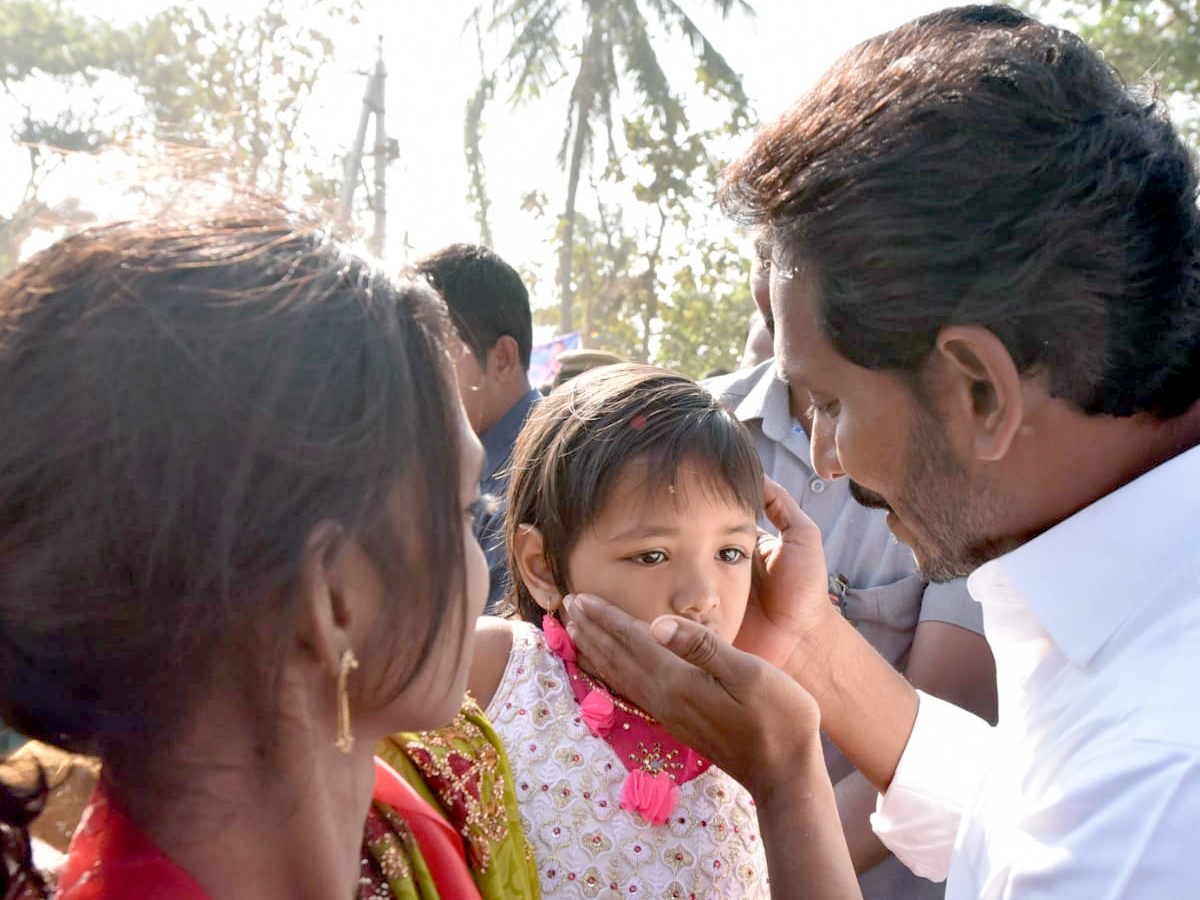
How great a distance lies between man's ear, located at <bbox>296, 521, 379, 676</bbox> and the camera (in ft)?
3.99

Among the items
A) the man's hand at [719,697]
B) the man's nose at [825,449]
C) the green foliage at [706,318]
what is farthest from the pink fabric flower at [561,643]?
the green foliage at [706,318]

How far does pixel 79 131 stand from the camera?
891 inches

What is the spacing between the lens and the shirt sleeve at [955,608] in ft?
9.35

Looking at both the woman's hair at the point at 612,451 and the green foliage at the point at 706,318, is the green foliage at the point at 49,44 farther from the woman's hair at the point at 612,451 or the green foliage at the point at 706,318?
the woman's hair at the point at 612,451

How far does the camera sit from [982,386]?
185 centimetres

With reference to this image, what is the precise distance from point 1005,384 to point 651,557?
0.85m

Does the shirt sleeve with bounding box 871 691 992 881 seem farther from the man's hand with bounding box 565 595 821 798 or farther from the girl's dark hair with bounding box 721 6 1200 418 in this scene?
the girl's dark hair with bounding box 721 6 1200 418

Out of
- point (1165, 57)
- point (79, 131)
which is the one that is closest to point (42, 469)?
point (1165, 57)

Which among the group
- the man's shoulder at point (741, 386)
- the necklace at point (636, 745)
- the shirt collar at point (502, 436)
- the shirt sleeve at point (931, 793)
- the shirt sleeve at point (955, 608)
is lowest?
the shirt sleeve at point (931, 793)

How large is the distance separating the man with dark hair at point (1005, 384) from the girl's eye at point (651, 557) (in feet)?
0.88

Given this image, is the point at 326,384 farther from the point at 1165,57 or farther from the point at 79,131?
the point at 79,131

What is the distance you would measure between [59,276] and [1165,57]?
18.2 m

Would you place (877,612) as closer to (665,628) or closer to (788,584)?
(788,584)

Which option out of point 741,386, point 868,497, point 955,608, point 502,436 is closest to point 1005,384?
point 868,497
